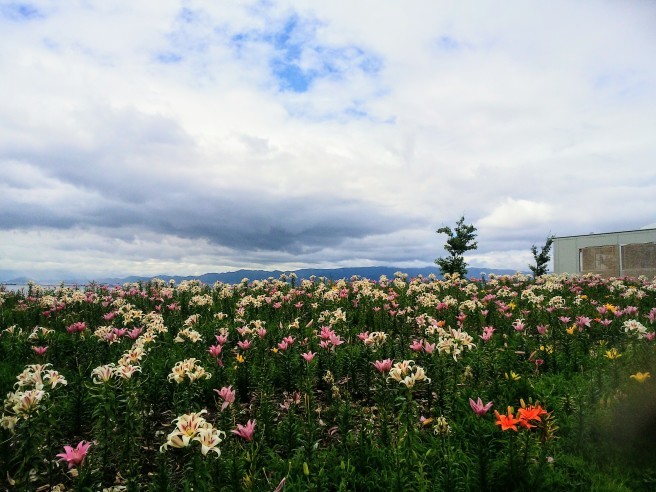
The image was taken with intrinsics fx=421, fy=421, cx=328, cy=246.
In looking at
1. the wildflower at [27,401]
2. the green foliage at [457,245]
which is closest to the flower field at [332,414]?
the wildflower at [27,401]

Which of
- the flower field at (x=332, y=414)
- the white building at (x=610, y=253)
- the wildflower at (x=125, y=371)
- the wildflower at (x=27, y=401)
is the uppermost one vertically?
the white building at (x=610, y=253)

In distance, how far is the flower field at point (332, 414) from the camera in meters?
3.74

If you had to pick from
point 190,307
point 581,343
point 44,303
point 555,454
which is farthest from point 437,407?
point 44,303

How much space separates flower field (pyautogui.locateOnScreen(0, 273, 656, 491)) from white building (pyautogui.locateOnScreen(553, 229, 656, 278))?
25494 mm

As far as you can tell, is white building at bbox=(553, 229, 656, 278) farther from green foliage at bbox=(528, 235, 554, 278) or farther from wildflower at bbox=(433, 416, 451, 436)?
Result: wildflower at bbox=(433, 416, 451, 436)

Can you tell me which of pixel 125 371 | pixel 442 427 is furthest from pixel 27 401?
pixel 442 427

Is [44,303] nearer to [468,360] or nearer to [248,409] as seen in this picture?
[248,409]

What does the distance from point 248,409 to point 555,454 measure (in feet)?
11.8

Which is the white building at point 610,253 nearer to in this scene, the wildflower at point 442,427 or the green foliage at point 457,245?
the green foliage at point 457,245

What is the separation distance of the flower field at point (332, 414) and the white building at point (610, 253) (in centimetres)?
2549

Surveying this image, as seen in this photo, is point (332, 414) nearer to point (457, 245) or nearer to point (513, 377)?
point (513, 377)

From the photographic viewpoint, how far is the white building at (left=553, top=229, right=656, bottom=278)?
28828 millimetres

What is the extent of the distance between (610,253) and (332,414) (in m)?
33.0

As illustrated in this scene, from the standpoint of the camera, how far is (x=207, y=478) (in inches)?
145
